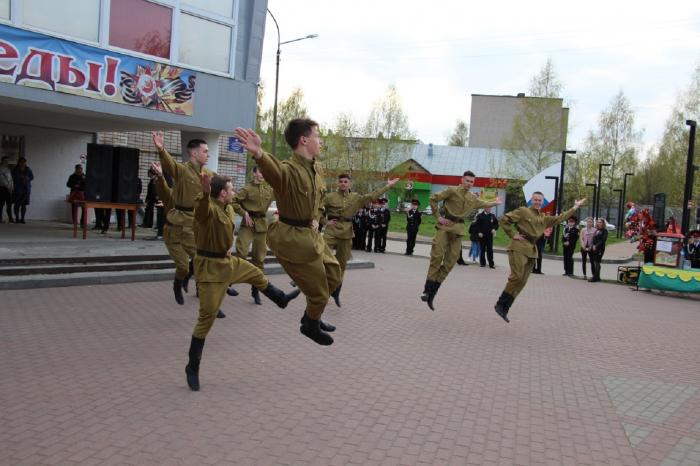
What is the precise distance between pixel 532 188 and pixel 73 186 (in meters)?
→ 15.6

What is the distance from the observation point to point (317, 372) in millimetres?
6461

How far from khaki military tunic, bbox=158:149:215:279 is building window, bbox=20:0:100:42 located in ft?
20.6

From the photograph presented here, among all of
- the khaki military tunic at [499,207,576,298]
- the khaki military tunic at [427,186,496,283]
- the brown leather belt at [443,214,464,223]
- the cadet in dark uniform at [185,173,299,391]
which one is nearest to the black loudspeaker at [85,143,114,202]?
the khaki military tunic at [427,186,496,283]

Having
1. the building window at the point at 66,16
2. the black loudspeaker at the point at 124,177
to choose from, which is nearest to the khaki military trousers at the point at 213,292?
the building window at the point at 66,16

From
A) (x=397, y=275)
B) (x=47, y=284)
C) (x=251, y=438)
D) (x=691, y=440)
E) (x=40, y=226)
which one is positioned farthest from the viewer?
(x=40, y=226)

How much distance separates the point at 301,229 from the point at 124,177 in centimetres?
1173

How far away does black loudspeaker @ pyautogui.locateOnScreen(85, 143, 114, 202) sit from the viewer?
1556cm

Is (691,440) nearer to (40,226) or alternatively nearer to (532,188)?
(40,226)

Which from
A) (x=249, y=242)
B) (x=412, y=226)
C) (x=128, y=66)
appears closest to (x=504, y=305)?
(x=249, y=242)

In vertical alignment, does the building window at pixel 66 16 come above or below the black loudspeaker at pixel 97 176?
above

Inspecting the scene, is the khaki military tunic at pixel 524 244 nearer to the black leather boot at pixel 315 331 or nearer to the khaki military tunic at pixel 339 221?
the khaki military tunic at pixel 339 221

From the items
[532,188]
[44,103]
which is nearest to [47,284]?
[44,103]

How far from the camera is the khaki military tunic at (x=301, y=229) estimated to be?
5.50 meters

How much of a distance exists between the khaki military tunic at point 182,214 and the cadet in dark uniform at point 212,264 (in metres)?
2.63
